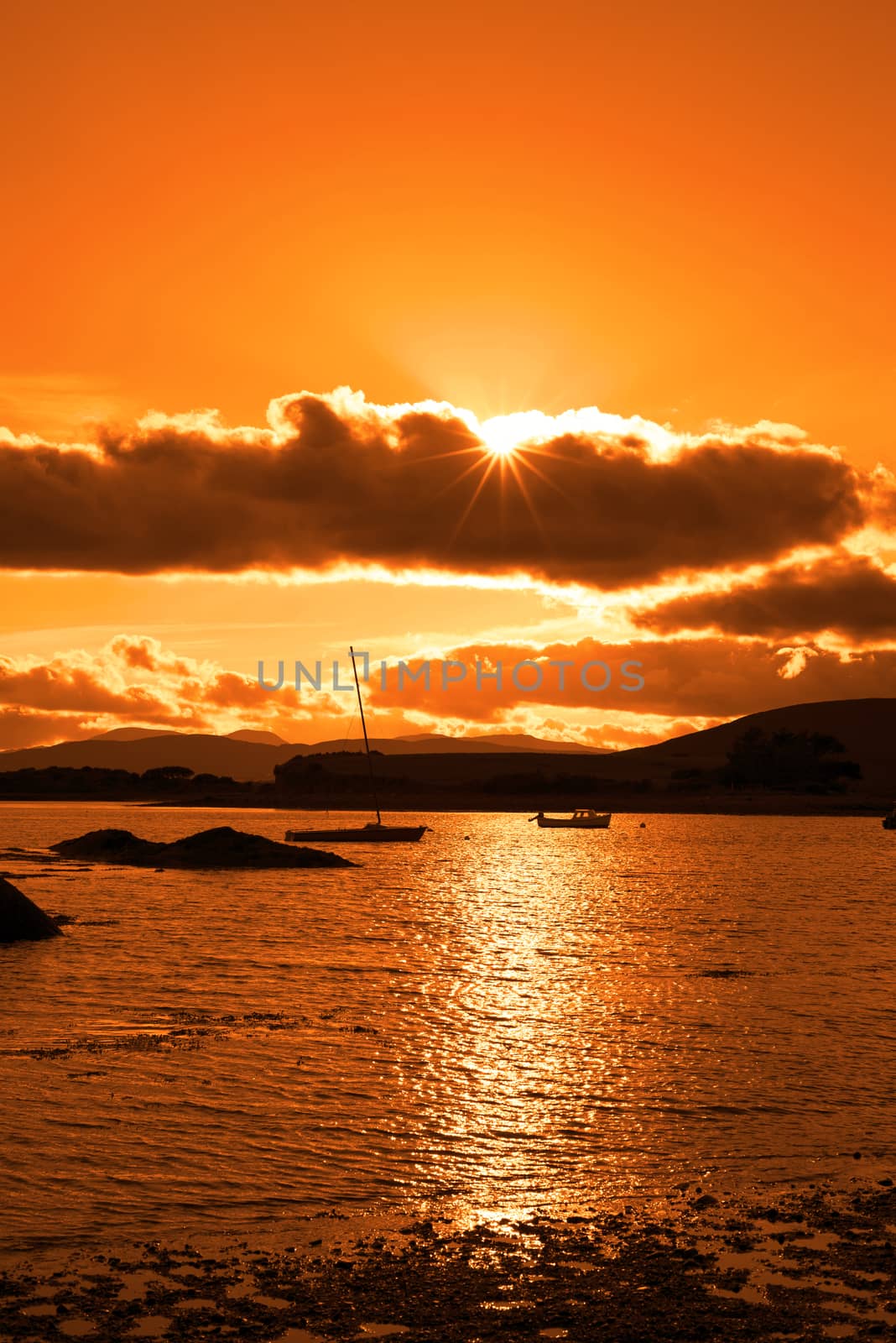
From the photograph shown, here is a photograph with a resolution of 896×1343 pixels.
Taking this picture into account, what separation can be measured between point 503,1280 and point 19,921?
36.8 meters

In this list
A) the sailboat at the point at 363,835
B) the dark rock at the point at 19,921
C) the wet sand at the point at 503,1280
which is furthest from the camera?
the sailboat at the point at 363,835

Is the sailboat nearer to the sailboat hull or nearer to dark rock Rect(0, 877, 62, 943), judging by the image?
the sailboat hull

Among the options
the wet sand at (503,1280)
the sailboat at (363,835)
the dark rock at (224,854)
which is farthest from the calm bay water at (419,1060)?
the sailboat at (363,835)

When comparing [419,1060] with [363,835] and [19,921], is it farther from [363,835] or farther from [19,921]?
[363,835]

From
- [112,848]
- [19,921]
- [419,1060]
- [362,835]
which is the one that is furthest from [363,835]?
[419,1060]

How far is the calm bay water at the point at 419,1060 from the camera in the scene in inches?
738

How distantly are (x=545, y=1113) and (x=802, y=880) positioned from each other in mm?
66541

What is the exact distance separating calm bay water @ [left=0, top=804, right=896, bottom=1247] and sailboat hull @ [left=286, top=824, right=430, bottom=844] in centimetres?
6409

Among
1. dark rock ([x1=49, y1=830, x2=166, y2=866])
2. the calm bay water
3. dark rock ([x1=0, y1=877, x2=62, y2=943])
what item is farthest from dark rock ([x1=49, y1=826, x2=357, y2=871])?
dark rock ([x1=0, y1=877, x2=62, y2=943])

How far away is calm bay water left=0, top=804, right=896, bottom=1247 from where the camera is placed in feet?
61.5

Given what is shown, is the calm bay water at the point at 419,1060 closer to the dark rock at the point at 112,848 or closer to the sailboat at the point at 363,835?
the dark rock at the point at 112,848

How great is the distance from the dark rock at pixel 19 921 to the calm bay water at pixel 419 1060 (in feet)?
5.46

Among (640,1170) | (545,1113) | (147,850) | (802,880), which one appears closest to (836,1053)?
(545,1113)

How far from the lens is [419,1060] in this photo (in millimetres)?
27031
